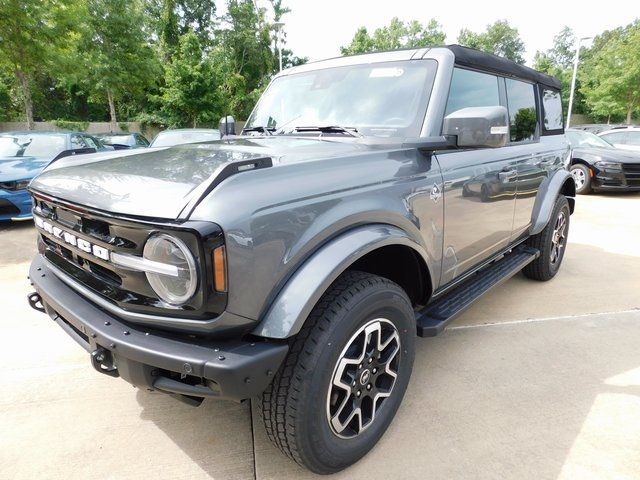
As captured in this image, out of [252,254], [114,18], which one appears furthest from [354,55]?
[114,18]

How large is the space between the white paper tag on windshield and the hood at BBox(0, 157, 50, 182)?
5.76 m

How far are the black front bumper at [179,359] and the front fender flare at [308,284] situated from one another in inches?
3.0

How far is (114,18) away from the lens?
17.1m

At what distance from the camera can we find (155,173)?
1735mm

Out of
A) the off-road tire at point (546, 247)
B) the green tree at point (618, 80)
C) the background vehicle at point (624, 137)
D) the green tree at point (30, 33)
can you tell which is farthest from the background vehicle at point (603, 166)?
the green tree at point (618, 80)

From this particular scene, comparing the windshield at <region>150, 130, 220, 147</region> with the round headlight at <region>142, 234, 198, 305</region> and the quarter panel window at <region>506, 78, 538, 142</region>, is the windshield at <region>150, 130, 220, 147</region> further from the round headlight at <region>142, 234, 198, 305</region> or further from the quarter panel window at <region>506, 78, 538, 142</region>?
the round headlight at <region>142, 234, 198, 305</region>

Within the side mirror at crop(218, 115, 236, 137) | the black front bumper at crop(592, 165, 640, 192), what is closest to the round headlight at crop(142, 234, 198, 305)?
the side mirror at crop(218, 115, 236, 137)

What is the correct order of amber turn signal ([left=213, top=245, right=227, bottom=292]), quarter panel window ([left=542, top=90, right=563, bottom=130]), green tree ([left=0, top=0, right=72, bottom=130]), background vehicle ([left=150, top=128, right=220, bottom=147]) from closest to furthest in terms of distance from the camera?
amber turn signal ([left=213, top=245, right=227, bottom=292]) < quarter panel window ([left=542, top=90, right=563, bottom=130]) < background vehicle ([left=150, top=128, right=220, bottom=147]) < green tree ([left=0, top=0, right=72, bottom=130])

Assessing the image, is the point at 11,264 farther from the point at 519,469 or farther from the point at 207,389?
the point at 519,469

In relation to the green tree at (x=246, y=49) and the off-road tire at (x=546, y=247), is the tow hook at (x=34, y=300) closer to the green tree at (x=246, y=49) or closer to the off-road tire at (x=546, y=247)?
the off-road tire at (x=546, y=247)

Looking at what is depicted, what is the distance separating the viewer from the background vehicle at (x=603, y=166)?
971 centimetres

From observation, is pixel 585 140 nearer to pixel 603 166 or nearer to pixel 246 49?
pixel 603 166

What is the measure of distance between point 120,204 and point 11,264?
4359 millimetres

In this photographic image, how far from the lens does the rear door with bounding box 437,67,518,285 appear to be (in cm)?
245
